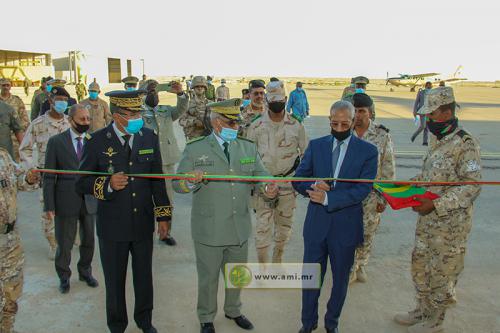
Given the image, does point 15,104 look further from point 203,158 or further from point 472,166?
point 472,166

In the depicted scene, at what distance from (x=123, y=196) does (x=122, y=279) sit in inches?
29.0

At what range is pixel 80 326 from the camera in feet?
13.1

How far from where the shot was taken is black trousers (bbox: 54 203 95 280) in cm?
467

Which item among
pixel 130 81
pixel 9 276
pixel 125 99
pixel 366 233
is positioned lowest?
pixel 366 233

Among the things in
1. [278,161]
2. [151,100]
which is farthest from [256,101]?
[278,161]

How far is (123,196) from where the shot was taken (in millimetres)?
3588

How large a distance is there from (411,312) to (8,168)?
3843mm

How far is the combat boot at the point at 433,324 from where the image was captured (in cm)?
383

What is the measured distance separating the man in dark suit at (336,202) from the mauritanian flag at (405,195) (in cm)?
24

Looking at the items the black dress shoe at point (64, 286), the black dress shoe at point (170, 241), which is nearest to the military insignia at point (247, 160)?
the black dress shoe at point (64, 286)

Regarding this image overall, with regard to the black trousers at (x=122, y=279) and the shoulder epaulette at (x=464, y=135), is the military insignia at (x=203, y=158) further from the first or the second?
the shoulder epaulette at (x=464, y=135)

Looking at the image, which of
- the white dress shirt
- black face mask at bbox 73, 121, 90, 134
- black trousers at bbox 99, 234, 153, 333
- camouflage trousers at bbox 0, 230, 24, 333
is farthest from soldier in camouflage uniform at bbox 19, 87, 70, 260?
the white dress shirt

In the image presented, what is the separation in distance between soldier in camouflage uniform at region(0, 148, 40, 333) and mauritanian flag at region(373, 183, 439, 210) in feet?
10.2

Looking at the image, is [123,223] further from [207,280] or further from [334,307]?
[334,307]
